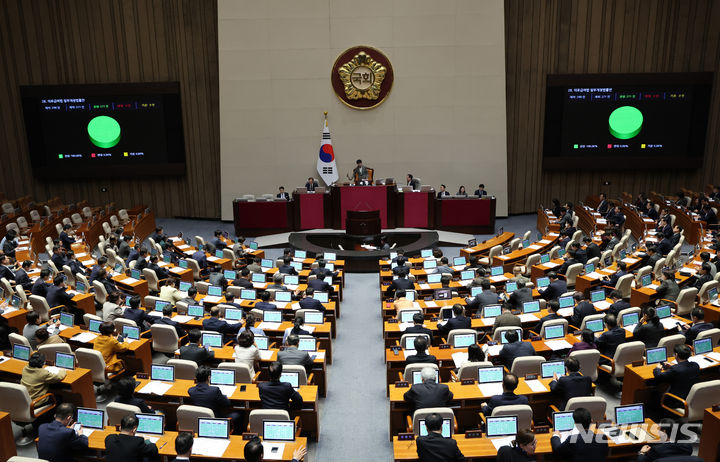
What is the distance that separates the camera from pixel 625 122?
67.4 ft

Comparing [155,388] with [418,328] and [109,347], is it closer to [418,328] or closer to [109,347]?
[109,347]

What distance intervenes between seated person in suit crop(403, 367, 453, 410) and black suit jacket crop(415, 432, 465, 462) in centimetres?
119

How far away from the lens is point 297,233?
18297 mm

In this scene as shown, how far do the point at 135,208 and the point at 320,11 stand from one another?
9.73 meters

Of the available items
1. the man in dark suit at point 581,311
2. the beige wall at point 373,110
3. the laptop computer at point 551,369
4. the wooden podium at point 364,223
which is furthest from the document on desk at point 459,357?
the beige wall at point 373,110

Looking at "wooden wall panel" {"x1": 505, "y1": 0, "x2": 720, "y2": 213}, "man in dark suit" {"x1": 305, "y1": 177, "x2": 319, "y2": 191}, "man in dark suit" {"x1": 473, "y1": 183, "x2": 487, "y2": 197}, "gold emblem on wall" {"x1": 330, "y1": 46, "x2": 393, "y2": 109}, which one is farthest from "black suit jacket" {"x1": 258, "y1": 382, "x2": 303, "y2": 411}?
"wooden wall panel" {"x1": 505, "y1": 0, "x2": 720, "y2": 213}

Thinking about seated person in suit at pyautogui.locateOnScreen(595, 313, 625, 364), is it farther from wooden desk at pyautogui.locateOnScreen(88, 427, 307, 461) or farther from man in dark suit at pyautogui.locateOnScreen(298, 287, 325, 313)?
wooden desk at pyautogui.locateOnScreen(88, 427, 307, 461)

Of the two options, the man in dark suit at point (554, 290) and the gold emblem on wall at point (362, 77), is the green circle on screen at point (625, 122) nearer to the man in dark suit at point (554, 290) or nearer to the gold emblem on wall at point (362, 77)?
the gold emblem on wall at point (362, 77)

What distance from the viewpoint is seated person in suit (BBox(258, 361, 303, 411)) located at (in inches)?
272

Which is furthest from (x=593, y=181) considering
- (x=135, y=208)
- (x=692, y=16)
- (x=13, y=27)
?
(x=13, y=27)

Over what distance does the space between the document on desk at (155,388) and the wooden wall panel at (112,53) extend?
15.2 meters

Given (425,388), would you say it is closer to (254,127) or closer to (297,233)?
(297,233)

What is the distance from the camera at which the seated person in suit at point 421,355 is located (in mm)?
7691

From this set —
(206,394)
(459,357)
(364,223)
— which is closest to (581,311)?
(459,357)
